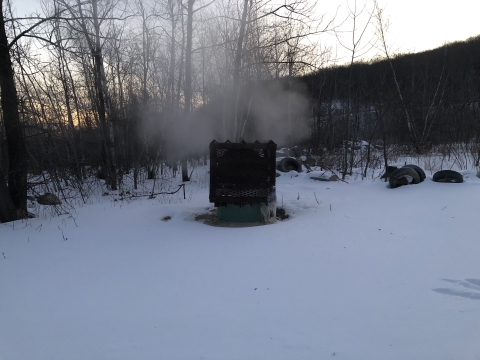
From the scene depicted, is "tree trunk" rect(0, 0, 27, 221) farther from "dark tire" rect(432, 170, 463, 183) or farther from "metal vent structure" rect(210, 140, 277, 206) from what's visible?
"dark tire" rect(432, 170, 463, 183)

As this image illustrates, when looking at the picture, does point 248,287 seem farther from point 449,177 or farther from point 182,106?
point 182,106

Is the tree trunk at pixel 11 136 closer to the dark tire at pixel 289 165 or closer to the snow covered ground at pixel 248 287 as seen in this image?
the snow covered ground at pixel 248 287

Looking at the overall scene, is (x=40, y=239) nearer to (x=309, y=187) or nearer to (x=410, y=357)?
(x=410, y=357)

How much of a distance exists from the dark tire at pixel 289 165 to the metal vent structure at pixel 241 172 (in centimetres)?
475

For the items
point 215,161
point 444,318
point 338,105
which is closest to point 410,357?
point 444,318

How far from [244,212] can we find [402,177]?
3090mm

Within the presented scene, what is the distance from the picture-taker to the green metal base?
13.6 ft

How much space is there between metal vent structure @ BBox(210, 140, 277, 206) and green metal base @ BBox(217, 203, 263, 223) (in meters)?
0.10

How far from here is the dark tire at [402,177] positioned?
18.0ft

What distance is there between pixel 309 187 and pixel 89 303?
5077 mm

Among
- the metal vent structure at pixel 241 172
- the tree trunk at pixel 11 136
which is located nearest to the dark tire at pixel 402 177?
the metal vent structure at pixel 241 172

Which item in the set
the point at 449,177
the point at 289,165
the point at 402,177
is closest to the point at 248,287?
the point at 402,177

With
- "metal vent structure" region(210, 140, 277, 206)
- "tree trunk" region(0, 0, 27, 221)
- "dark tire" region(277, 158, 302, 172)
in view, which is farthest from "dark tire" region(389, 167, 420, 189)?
"tree trunk" region(0, 0, 27, 221)

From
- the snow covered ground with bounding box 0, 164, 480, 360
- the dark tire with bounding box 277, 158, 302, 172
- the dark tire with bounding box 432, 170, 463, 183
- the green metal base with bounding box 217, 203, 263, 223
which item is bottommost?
the snow covered ground with bounding box 0, 164, 480, 360
